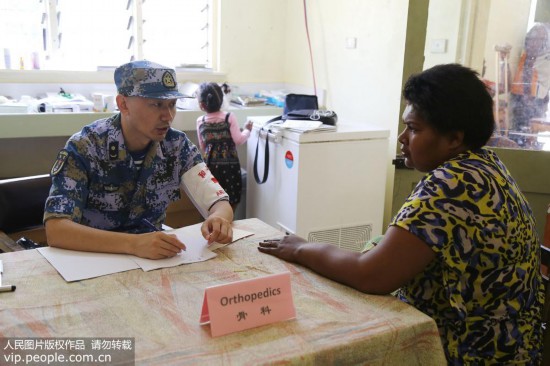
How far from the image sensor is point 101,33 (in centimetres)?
359

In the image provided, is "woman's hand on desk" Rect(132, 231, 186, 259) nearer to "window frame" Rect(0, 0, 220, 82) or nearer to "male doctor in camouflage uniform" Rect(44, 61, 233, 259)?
"male doctor in camouflage uniform" Rect(44, 61, 233, 259)

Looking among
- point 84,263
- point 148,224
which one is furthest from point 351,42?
point 84,263

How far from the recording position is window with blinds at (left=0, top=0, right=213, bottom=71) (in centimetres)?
333

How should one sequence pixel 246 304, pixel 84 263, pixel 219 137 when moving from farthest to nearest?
pixel 219 137
pixel 84 263
pixel 246 304

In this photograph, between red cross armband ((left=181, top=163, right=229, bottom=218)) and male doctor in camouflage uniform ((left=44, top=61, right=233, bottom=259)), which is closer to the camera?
male doctor in camouflage uniform ((left=44, top=61, right=233, bottom=259))

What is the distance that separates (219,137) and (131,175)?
1543 mm

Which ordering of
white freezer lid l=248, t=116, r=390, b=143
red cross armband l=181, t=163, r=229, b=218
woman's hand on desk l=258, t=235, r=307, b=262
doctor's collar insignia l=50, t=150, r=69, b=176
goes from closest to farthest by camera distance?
woman's hand on desk l=258, t=235, r=307, b=262 < doctor's collar insignia l=50, t=150, r=69, b=176 < red cross armband l=181, t=163, r=229, b=218 < white freezer lid l=248, t=116, r=390, b=143

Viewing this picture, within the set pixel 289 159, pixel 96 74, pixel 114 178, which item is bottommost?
pixel 289 159

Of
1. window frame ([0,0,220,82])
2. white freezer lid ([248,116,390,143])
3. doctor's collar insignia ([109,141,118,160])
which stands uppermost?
window frame ([0,0,220,82])

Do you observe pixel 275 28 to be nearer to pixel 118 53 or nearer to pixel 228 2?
pixel 228 2

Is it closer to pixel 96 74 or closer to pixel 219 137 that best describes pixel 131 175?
pixel 219 137

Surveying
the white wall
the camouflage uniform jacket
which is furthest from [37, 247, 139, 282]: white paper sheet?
the white wall

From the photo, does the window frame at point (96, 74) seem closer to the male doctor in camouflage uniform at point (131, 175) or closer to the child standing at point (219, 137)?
the child standing at point (219, 137)

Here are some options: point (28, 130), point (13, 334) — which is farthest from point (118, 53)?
point (13, 334)
